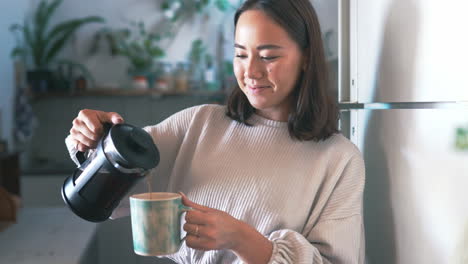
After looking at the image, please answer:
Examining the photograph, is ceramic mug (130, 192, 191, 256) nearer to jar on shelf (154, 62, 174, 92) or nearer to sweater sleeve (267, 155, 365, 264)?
sweater sleeve (267, 155, 365, 264)

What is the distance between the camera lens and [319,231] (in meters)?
0.97

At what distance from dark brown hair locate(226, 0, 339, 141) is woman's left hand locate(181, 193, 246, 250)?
0.32m

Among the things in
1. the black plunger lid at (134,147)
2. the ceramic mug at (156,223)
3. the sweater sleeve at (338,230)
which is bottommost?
the sweater sleeve at (338,230)

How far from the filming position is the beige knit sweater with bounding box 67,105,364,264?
972 mm

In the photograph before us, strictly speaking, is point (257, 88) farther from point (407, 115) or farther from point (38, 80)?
point (38, 80)

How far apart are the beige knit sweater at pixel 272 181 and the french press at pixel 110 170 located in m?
0.16

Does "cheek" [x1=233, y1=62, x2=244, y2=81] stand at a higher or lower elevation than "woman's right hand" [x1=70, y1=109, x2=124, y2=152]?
higher

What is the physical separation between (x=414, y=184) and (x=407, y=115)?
11 centimetres

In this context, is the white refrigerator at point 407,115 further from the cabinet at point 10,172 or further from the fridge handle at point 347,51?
the cabinet at point 10,172

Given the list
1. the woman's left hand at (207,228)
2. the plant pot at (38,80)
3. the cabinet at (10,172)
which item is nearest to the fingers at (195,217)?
the woman's left hand at (207,228)

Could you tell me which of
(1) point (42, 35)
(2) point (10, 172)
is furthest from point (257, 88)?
(1) point (42, 35)

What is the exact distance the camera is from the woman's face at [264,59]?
3.26 feet

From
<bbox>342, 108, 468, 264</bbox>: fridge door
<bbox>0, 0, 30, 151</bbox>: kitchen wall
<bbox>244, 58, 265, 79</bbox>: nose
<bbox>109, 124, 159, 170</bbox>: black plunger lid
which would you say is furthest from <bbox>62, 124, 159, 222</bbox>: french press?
<bbox>0, 0, 30, 151</bbox>: kitchen wall

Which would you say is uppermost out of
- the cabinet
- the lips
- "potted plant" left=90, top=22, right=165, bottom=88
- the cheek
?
"potted plant" left=90, top=22, right=165, bottom=88
